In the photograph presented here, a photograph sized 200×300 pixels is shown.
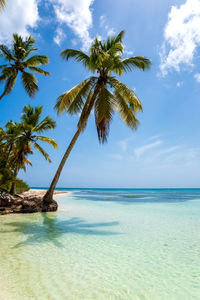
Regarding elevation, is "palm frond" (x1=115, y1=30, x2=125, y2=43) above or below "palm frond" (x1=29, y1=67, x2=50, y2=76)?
above

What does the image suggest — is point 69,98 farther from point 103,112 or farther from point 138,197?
point 138,197

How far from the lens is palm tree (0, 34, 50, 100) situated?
1267 cm

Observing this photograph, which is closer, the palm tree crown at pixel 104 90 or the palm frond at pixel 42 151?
the palm tree crown at pixel 104 90

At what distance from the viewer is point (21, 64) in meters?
13.1

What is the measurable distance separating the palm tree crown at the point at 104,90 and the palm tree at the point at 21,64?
3427 mm

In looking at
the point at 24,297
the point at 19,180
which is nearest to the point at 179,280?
the point at 24,297

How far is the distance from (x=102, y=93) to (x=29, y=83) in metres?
6.49

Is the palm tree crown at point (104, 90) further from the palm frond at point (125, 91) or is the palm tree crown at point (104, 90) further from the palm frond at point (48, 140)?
the palm frond at point (48, 140)

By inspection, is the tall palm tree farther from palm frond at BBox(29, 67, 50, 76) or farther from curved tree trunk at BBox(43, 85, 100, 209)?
palm frond at BBox(29, 67, 50, 76)

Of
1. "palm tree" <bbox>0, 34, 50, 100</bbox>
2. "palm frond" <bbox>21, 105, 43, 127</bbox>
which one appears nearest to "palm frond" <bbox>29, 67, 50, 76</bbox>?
"palm tree" <bbox>0, 34, 50, 100</bbox>

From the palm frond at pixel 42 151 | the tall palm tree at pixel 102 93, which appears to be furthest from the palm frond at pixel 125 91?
the palm frond at pixel 42 151

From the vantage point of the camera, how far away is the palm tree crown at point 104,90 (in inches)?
407

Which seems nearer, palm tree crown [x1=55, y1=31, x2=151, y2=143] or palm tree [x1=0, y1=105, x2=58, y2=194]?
palm tree crown [x1=55, y1=31, x2=151, y2=143]

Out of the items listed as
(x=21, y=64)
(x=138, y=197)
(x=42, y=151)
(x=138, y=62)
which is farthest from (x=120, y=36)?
(x=138, y=197)
